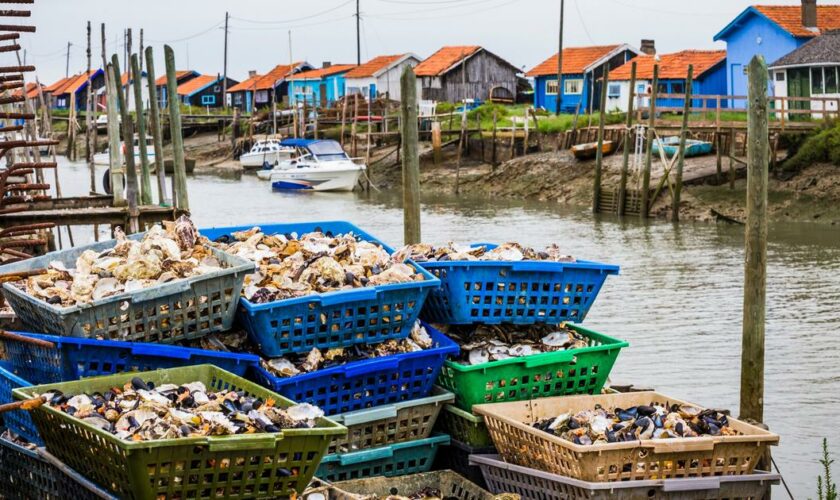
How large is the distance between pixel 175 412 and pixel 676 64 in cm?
5124

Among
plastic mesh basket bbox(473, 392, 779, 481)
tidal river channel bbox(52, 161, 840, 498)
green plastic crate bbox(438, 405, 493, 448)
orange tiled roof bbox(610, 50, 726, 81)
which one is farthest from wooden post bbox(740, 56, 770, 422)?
orange tiled roof bbox(610, 50, 726, 81)

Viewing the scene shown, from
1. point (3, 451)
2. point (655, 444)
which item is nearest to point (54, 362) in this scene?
point (3, 451)

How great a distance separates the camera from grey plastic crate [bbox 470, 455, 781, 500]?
7.31 m

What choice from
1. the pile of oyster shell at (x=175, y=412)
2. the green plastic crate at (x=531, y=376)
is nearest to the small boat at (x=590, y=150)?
the green plastic crate at (x=531, y=376)

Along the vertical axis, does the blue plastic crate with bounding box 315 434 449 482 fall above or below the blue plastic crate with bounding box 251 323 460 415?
below

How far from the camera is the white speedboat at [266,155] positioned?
60625 millimetres

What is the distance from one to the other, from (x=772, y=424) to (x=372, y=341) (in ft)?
21.0

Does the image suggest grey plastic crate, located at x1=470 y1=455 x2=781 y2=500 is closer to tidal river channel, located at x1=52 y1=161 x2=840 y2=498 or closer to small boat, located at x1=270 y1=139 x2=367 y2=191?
tidal river channel, located at x1=52 y1=161 x2=840 y2=498

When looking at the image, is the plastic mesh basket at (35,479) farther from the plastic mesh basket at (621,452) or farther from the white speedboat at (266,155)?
the white speedboat at (266,155)

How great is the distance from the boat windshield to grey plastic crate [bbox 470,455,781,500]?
43197mm

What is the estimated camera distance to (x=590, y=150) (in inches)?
1610

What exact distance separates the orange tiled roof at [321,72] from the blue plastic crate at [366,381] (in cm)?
7199

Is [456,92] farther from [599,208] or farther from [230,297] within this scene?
[230,297]

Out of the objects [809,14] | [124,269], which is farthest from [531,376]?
[809,14]
